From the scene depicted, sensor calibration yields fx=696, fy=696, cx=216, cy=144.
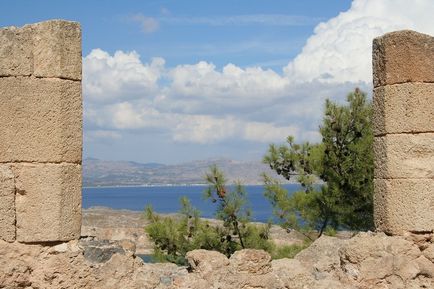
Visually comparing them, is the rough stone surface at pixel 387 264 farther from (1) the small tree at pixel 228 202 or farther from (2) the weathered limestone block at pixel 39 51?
(1) the small tree at pixel 228 202

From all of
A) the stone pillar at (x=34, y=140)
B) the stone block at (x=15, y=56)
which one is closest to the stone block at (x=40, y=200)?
the stone pillar at (x=34, y=140)

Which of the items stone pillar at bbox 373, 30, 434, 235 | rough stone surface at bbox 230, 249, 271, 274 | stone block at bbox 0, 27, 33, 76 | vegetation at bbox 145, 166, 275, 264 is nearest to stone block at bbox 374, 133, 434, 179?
stone pillar at bbox 373, 30, 434, 235

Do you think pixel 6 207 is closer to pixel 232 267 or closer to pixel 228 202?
pixel 232 267

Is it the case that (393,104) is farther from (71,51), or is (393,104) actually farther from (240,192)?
(240,192)

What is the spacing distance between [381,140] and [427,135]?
44 centimetres

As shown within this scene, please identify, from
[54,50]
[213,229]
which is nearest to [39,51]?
[54,50]

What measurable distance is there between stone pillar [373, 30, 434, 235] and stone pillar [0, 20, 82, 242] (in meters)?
3.05

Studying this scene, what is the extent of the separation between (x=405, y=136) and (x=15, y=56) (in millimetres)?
3679

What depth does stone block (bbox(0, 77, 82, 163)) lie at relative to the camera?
5.49 meters

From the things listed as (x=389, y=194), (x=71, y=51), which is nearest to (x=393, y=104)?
(x=389, y=194)

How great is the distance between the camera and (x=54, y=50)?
18.3 feet

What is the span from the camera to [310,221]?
14648 mm

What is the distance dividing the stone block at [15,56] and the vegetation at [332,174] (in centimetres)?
891

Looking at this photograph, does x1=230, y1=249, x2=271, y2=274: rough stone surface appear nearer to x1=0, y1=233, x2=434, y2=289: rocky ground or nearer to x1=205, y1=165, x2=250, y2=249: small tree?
x1=0, y1=233, x2=434, y2=289: rocky ground
